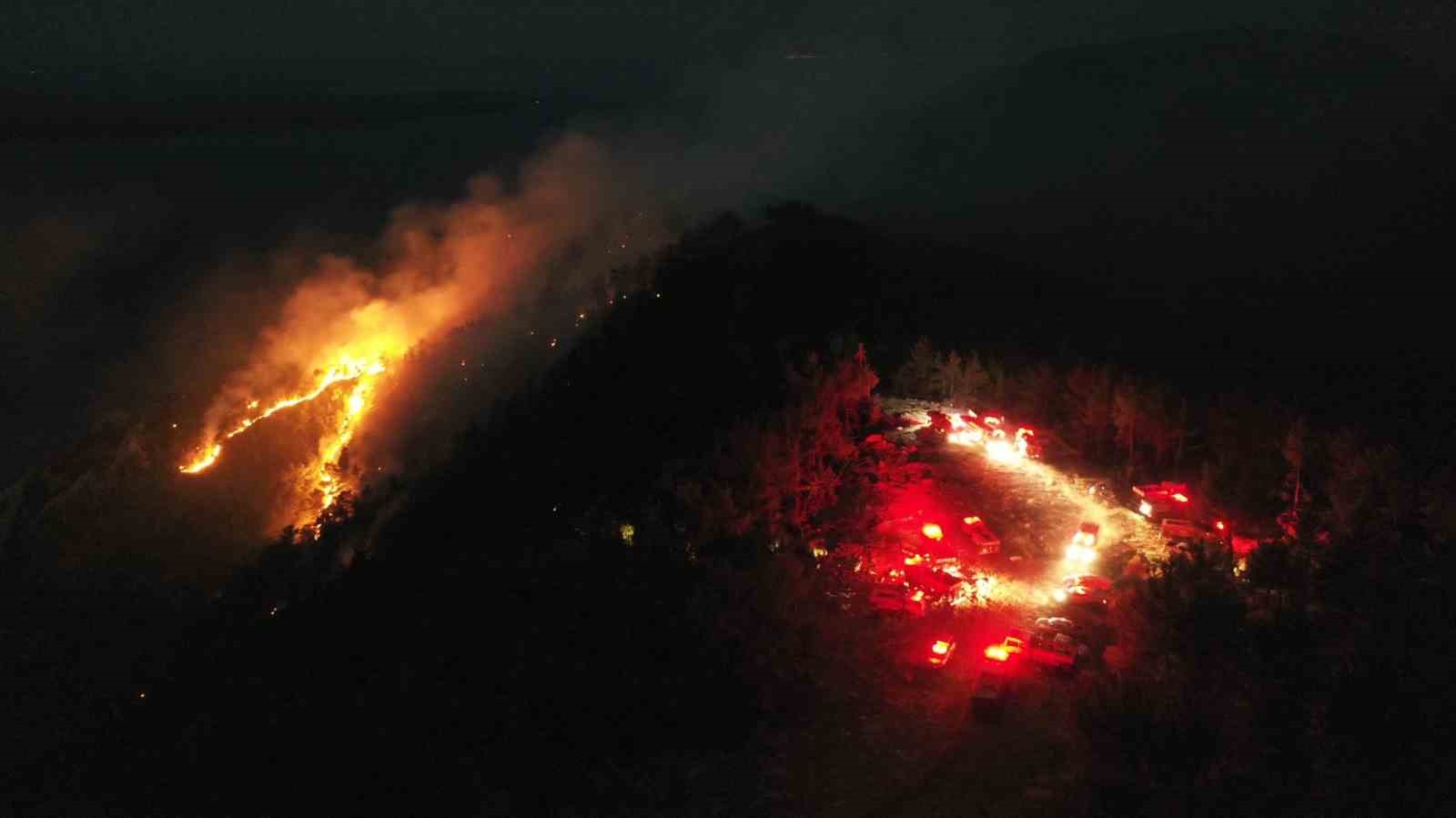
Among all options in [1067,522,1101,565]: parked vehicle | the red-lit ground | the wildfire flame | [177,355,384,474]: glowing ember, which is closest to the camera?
the red-lit ground

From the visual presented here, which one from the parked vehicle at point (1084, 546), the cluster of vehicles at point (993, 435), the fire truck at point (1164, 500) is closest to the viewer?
the parked vehicle at point (1084, 546)

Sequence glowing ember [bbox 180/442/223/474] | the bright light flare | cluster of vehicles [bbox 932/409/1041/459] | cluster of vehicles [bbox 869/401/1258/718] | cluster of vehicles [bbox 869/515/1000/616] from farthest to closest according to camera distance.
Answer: glowing ember [bbox 180/442/223/474] < cluster of vehicles [bbox 932/409/1041/459] < the bright light flare < cluster of vehicles [bbox 869/515/1000/616] < cluster of vehicles [bbox 869/401/1258/718]

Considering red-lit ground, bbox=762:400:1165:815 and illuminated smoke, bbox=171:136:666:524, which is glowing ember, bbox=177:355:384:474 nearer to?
illuminated smoke, bbox=171:136:666:524

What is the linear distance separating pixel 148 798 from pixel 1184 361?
39872 millimetres

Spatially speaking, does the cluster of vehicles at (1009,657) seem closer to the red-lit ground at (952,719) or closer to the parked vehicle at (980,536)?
the red-lit ground at (952,719)

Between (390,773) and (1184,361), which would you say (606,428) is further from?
(1184,361)

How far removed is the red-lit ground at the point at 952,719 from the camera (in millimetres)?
8508

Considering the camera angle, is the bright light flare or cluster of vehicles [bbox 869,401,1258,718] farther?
the bright light flare

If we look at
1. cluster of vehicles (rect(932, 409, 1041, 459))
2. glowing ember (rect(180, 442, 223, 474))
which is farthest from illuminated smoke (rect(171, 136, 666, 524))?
cluster of vehicles (rect(932, 409, 1041, 459))

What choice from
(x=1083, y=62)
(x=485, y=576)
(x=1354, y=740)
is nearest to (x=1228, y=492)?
(x=1354, y=740)

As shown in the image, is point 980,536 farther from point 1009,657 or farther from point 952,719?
point 952,719

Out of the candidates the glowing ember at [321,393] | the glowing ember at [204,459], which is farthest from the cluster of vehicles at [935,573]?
the glowing ember at [204,459]

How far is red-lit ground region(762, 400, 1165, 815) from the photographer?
8508 mm

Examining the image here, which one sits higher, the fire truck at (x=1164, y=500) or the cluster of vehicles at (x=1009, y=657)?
the cluster of vehicles at (x=1009, y=657)
